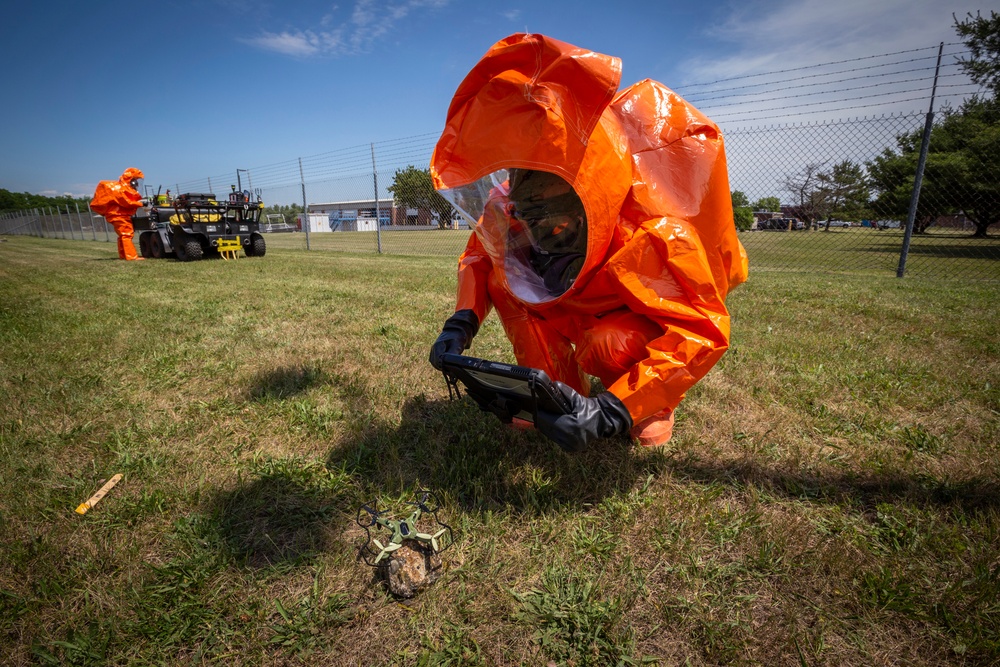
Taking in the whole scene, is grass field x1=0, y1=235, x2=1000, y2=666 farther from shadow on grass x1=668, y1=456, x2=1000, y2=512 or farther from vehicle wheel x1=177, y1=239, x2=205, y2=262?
vehicle wheel x1=177, y1=239, x2=205, y2=262

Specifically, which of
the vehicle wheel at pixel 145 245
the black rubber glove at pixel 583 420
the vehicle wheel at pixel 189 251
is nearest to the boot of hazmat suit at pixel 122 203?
the vehicle wheel at pixel 145 245

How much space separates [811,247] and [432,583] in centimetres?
1700

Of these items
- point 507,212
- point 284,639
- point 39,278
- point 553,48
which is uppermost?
point 553,48

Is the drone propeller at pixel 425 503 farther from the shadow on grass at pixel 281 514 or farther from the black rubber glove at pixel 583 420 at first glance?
the black rubber glove at pixel 583 420

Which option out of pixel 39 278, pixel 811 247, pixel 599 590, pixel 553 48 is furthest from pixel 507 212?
pixel 811 247

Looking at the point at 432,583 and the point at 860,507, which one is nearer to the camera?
the point at 432,583

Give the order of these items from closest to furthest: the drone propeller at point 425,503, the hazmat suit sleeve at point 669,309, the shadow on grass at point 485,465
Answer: the hazmat suit sleeve at point 669,309 < the drone propeller at point 425,503 < the shadow on grass at point 485,465

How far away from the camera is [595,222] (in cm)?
175

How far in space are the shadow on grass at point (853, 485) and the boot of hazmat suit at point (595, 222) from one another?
1.02 feet

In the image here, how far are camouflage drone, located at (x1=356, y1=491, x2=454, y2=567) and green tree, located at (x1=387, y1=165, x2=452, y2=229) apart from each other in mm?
11404

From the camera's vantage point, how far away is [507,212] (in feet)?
7.11

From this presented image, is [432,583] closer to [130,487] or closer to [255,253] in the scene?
[130,487]

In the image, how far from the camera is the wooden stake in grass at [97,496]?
191 centimetres

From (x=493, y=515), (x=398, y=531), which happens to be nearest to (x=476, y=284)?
(x=493, y=515)
